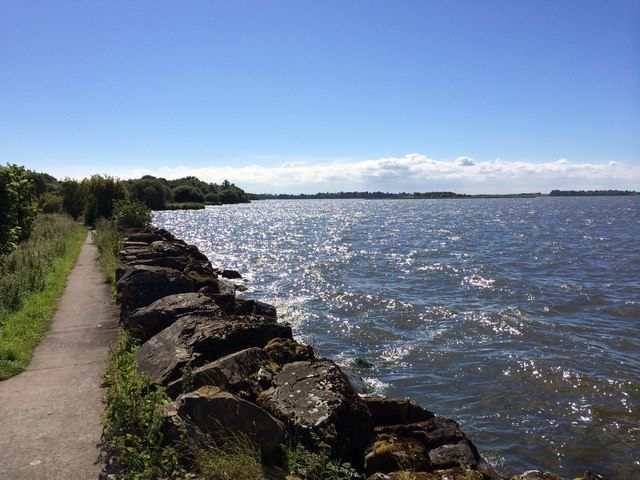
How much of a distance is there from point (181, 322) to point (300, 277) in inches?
729

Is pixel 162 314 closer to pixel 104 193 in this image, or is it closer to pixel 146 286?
pixel 146 286

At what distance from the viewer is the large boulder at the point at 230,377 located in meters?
6.19

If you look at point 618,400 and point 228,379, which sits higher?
point 228,379

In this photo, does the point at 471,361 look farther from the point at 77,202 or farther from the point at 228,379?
the point at 77,202

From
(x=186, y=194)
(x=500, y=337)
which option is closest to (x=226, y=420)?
(x=500, y=337)

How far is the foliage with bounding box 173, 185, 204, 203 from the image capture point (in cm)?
11912

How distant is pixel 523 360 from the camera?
12812 mm

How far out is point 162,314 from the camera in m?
9.11

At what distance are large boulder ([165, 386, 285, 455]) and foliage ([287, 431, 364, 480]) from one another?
0.24 meters

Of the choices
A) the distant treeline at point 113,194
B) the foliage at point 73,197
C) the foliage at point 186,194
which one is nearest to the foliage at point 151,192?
the distant treeline at point 113,194

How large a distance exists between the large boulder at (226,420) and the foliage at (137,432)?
324 mm

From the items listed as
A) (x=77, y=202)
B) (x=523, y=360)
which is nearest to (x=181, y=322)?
(x=523, y=360)

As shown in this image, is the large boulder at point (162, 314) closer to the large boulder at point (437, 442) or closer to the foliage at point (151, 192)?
the large boulder at point (437, 442)

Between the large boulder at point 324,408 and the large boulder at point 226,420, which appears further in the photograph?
the large boulder at point 324,408
